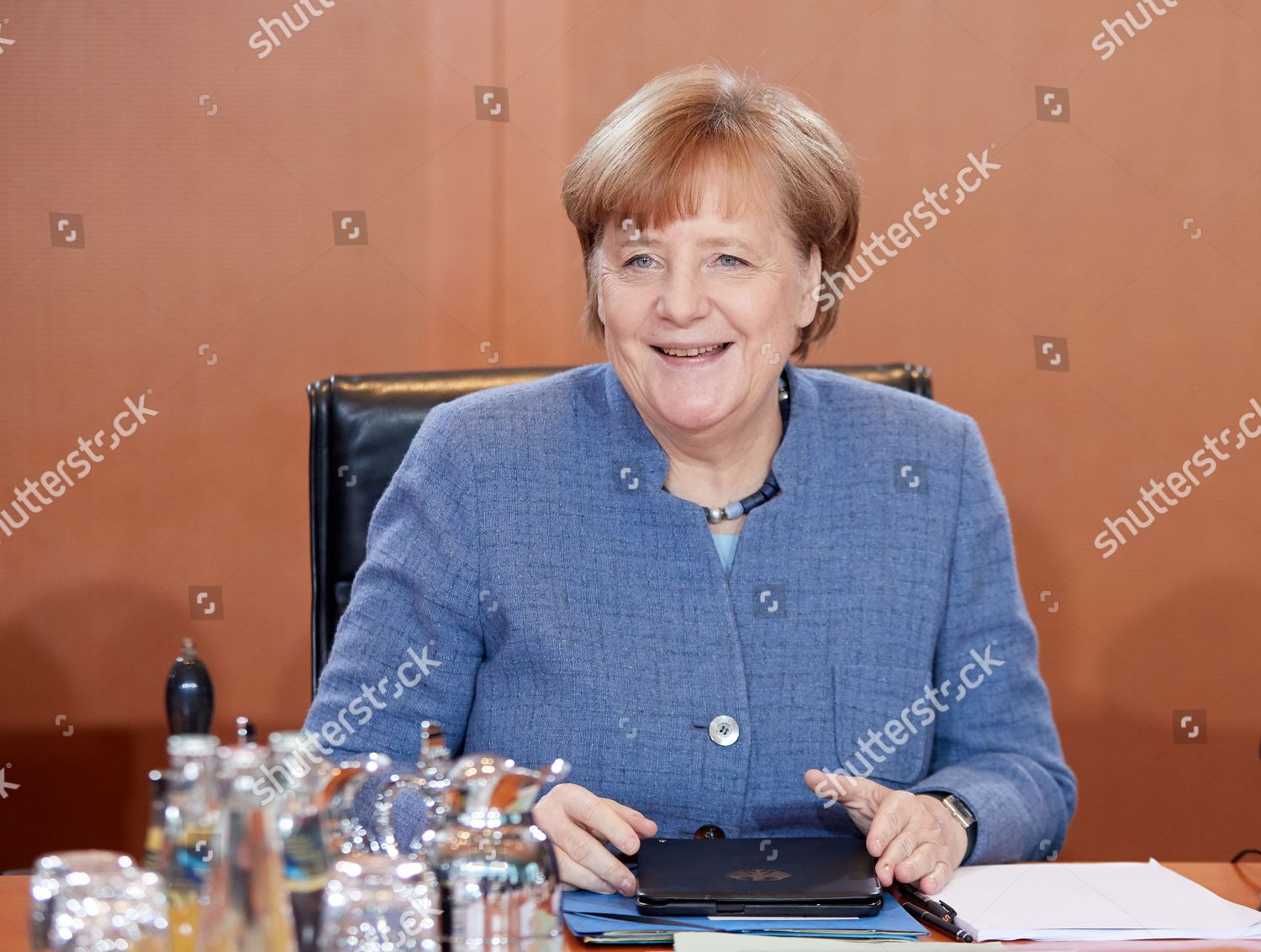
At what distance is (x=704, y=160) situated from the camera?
5.20 feet

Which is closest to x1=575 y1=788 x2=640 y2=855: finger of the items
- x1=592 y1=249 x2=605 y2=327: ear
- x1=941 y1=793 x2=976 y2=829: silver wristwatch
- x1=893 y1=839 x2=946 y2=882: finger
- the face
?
x1=893 y1=839 x2=946 y2=882: finger

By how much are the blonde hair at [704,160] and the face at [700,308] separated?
0.07ft

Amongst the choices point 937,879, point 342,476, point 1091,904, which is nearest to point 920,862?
point 937,879

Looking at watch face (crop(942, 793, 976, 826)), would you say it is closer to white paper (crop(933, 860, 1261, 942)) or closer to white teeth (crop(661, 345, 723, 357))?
white paper (crop(933, 860, 1261, 942))

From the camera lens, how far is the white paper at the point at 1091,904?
1146 mm

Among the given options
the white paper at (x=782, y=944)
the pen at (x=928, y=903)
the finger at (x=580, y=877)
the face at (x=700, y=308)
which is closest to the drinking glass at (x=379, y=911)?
the white paper at (x=782, y=944)

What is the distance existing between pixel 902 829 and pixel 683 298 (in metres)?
0.64

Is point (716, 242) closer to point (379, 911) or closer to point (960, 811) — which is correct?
point (960, 811)

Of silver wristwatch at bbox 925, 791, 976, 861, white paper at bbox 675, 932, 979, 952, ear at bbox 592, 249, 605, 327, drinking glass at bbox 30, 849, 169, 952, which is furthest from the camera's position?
ear at bbox 592, 249, 605, 327

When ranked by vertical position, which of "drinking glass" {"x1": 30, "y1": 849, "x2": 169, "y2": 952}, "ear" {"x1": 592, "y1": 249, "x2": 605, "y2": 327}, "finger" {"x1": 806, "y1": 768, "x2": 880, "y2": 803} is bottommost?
"finger" {"x1": 806, "y1": 768, "x2": 880, "y2": 803}

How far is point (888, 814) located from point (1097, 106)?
1928mm

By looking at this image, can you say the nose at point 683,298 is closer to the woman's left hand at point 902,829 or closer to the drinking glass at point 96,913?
the woman's left hand at point 902,829

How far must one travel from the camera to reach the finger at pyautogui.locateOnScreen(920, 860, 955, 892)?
1276 millimetres

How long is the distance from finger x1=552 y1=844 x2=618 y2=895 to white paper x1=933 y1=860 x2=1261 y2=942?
31 centimetres
